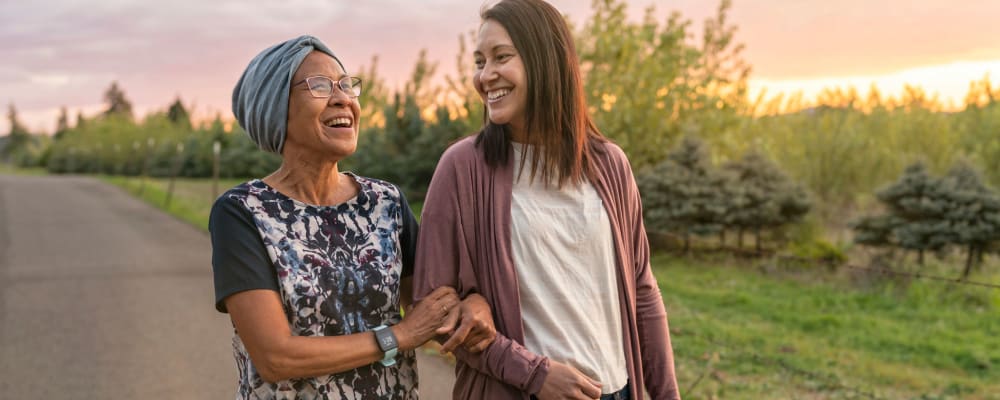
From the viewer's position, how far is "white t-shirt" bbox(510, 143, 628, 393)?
2.15 m

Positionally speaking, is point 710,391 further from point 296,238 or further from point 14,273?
point 14,273

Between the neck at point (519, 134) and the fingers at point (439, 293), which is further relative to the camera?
the neck at point (519, 134)

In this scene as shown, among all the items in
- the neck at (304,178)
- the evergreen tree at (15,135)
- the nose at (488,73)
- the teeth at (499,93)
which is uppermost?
the nose at (488,73)

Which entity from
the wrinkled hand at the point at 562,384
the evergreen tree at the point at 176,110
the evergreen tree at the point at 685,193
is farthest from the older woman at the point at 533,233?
the evergreen tree at the point at 176,110

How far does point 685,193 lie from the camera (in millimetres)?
13852

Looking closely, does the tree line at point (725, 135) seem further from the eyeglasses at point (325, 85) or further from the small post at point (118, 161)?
the small post at point (118, 161)

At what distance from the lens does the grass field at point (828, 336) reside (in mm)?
6512

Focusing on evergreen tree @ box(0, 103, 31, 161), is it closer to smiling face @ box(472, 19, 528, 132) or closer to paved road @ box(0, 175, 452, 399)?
paved road @ box(0, 175, 452, 399)

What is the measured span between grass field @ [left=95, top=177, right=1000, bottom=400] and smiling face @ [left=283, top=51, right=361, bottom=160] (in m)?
3.24

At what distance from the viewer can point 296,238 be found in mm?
2094

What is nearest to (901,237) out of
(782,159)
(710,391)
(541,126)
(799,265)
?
(799,265)

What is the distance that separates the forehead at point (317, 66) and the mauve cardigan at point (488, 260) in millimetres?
374

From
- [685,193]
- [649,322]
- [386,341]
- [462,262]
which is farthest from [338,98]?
[685,193]

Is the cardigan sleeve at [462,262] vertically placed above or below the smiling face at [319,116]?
below
